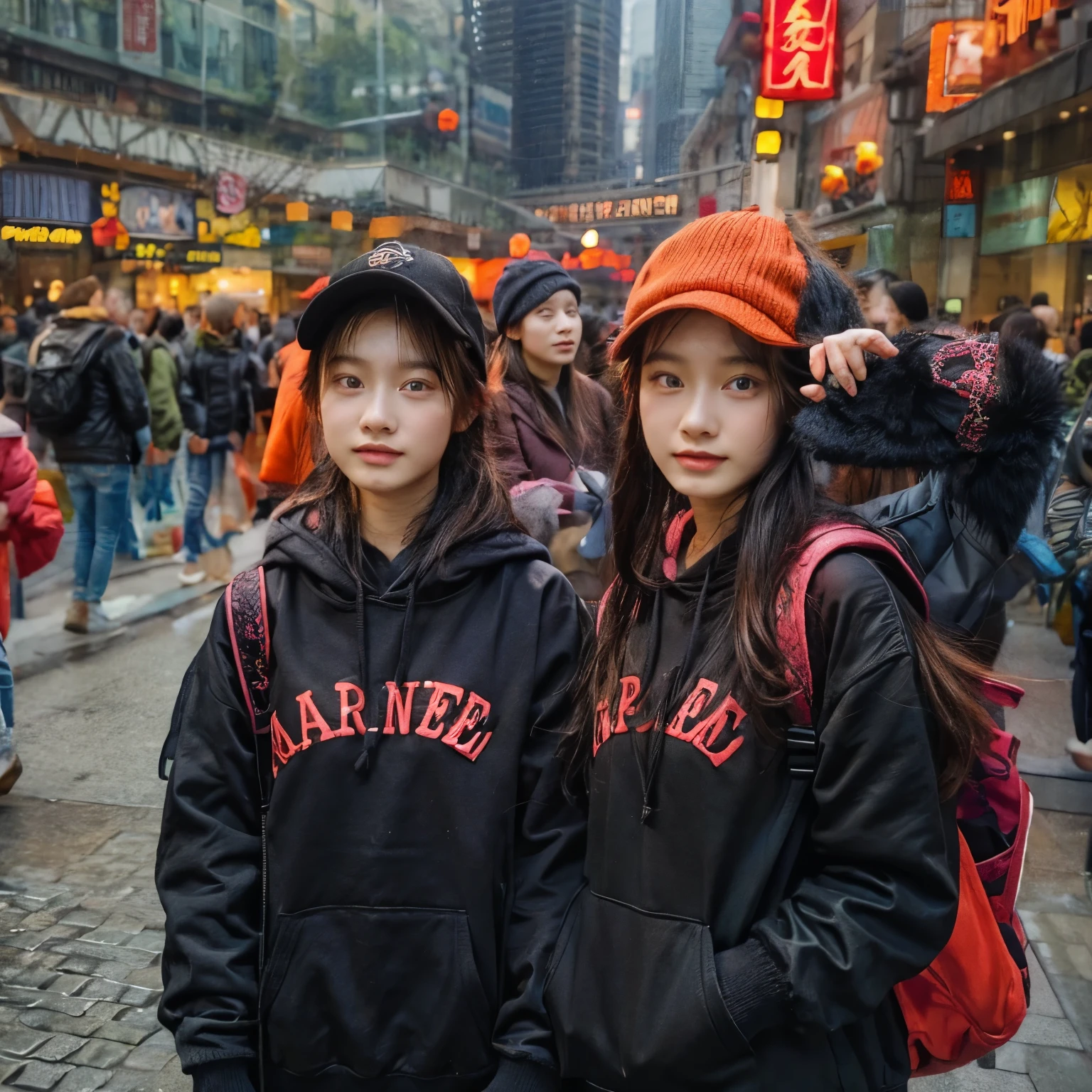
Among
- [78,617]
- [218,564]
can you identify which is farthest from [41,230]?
[78,617]

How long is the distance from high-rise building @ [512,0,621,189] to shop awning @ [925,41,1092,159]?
1.74m

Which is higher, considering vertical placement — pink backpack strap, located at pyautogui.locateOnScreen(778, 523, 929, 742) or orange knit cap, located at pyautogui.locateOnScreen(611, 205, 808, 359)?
orange knit cap, located at pyautogui.locateOnScreen(611, 205, 808, 359)

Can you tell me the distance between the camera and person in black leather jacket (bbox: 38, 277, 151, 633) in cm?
695

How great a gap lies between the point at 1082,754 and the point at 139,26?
11816 millimetres

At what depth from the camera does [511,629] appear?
1.84 m

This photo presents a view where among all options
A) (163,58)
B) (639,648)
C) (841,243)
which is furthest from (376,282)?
(163,58)

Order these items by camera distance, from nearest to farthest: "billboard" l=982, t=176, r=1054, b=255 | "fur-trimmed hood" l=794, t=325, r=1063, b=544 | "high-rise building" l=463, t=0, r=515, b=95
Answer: "fur-trimmed hood" l=794, t=325, r=1063, b=544
"billboard" l=982, t=176, r=1054, b=255
"high-rise building" l=463, t=0, r=515, b=95

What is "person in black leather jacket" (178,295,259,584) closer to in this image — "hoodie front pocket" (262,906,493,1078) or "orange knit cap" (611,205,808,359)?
"hoodie front pocket" (262,906,493,1078)

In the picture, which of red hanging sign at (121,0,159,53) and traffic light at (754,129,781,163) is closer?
Answer: traffic light at (754,129,781,163)

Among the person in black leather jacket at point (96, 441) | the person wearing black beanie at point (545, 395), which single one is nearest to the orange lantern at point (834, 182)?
the person wearing black beanie at point (545, 395)

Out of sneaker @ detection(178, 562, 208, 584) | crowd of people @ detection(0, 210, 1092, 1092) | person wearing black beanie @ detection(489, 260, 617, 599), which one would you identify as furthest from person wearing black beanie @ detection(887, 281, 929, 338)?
sneaker @ detection(178, 562, 208, 584)

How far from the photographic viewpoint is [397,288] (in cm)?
185

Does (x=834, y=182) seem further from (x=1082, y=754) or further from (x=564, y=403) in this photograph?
(x=1082, y=754)

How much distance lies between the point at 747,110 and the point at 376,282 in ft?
13.5
